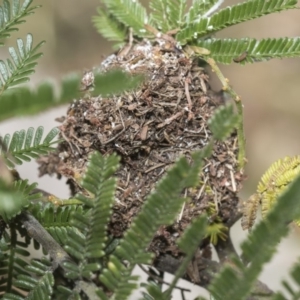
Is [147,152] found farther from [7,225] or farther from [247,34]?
[247,34]

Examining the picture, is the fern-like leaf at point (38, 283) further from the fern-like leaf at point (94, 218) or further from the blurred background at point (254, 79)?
the blurred background at point (254, 79)

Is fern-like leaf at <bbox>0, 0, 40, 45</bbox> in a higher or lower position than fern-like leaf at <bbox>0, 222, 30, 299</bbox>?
higher

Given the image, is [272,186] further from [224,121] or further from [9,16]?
[9,16]

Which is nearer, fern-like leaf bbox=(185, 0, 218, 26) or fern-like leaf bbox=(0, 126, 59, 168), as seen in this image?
fern-like leaf bbox=(0, 126, 59, 168)

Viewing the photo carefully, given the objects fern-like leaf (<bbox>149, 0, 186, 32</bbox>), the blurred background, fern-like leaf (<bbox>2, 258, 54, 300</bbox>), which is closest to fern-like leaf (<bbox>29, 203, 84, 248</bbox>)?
fern-like leaf (<bbox>2, 258, 54, 300</bbox>)

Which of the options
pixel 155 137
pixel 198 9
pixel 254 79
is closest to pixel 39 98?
pixel 155 137

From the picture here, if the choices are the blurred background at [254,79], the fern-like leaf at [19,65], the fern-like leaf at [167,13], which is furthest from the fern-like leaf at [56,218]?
the blurred background at [254,79]

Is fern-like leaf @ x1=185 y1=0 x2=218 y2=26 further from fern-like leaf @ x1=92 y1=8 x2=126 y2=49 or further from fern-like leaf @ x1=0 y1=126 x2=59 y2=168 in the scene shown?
fern-like leaf @ x1=0 y1=126 x2=59 y2=168
